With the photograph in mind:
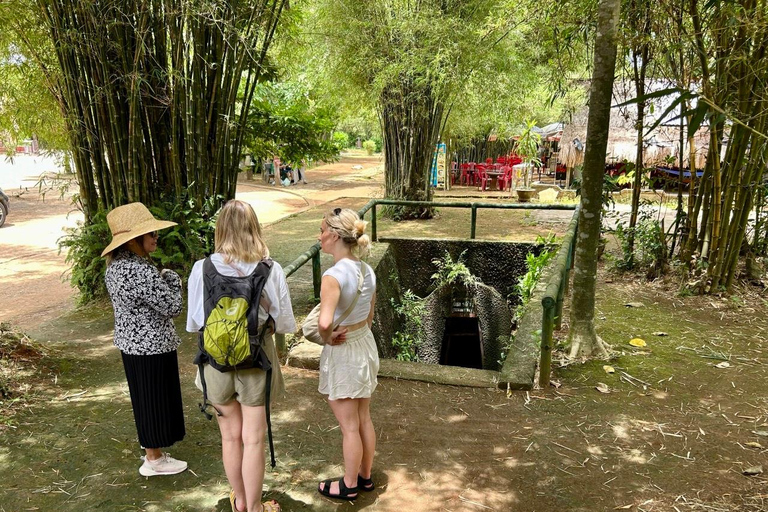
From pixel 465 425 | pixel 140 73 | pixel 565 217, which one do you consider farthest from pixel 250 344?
pixel 565 217

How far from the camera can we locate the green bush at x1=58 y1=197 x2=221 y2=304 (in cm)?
511

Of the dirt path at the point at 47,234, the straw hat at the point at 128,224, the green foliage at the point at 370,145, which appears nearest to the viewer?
the straw hat at the point at 128,224

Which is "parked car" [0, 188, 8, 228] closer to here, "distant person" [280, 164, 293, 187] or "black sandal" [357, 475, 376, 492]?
"distant person" [280, 164, 293, 187]

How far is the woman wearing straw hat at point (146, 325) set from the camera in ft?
7.95

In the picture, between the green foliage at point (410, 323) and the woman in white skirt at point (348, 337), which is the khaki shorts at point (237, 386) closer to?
the woman in white skirt at point (348, 337)

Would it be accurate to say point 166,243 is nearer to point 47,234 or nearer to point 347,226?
point 347,226

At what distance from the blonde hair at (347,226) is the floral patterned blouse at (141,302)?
0.81 meters

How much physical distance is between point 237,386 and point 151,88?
3.45 m

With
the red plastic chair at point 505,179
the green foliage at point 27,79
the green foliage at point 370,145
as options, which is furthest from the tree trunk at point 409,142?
the green foliage at point 370,145

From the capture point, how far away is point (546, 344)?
11.4 ft

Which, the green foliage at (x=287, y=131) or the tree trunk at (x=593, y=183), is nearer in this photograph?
the tree trunk at (x=593, y=183)

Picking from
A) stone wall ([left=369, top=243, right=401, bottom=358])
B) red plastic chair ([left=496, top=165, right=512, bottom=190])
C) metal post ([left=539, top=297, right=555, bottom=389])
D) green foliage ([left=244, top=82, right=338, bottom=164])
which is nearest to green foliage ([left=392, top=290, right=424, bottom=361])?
stone wall ([left=369, top=243, right=401, bottom=358])

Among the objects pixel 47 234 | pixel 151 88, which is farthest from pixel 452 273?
pixel 47 234

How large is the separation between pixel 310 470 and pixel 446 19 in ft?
23.4
